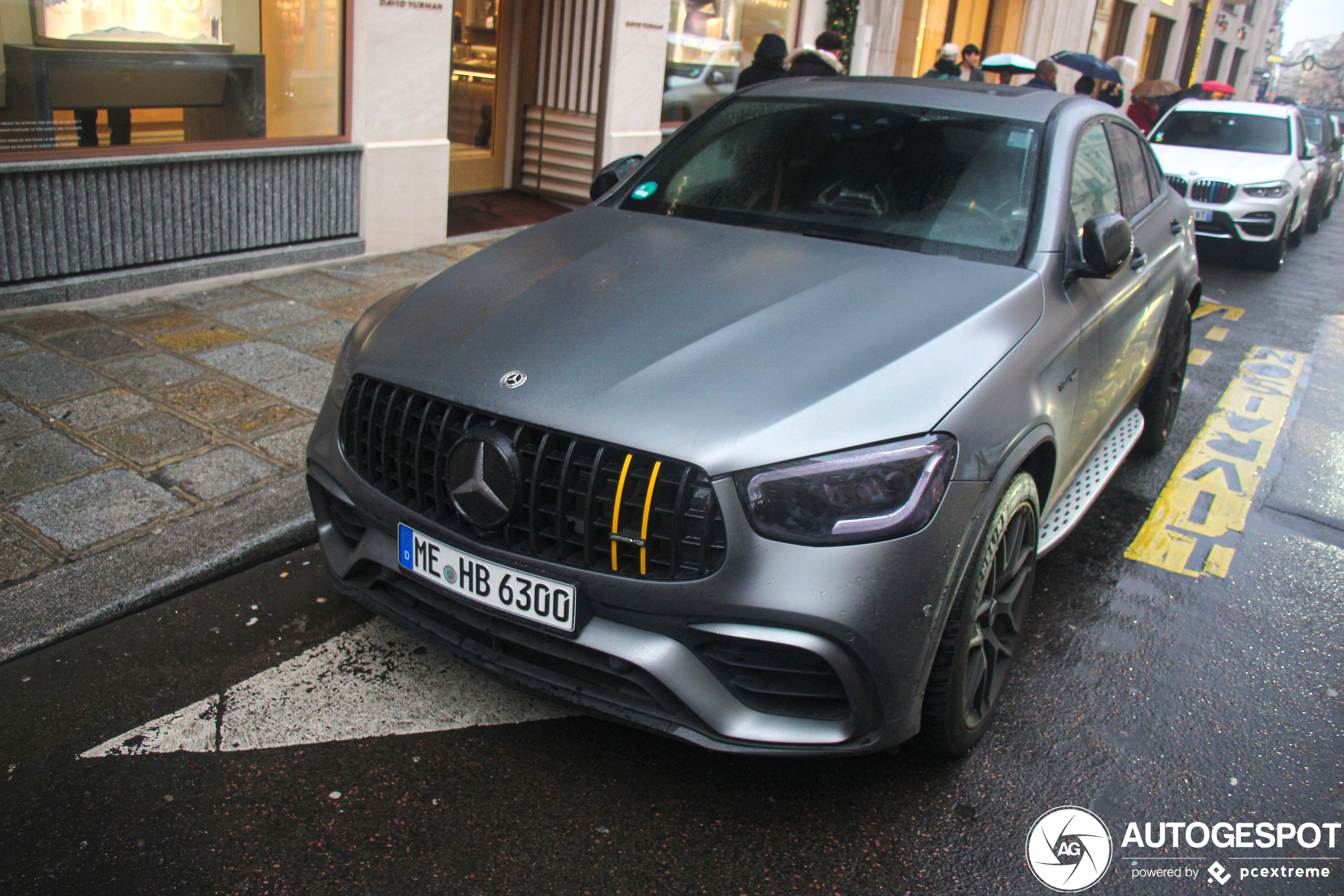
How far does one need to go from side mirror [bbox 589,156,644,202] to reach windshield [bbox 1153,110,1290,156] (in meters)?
10.1

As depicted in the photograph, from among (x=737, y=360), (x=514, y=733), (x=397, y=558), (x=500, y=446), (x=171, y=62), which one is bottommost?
(x=514, y=733)

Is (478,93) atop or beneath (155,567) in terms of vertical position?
atop

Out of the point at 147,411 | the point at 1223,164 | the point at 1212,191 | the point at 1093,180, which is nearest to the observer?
the point at 1093,180

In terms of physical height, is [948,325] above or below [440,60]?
below

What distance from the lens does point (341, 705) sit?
117 inches

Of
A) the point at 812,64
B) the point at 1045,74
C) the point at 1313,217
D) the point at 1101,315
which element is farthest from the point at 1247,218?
the point at 1101,315

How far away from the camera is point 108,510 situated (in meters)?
3.83

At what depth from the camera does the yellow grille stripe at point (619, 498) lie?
7.71ft

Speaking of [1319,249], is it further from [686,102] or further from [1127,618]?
[1127,618]

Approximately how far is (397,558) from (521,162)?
882 cm

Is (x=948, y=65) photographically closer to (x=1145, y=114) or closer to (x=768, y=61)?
(x=768, y=61)

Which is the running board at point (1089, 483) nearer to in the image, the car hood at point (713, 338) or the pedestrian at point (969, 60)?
the car hood at point (713, 338)

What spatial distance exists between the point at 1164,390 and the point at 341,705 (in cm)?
406

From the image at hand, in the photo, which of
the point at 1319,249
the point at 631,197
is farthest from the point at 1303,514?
the point at 1319,249
